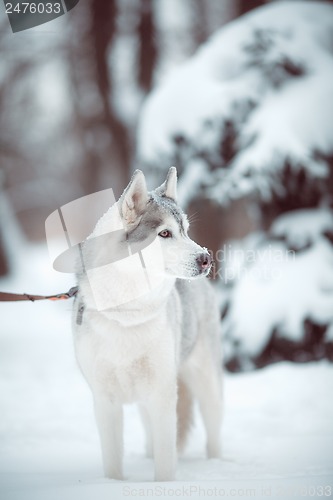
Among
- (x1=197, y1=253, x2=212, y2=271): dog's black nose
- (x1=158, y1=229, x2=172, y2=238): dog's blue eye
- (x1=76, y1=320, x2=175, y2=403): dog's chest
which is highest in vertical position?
(x1=158, y1=229, x2=172, y2=238): dog's blue eye

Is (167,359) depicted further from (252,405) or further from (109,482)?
(252,405)

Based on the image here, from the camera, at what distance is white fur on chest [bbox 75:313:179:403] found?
265 cm

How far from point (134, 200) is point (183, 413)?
5.58 ft

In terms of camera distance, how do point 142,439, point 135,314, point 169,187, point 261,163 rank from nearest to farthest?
point 135,314 → point 169,187 → point 142,439 → point 261,163

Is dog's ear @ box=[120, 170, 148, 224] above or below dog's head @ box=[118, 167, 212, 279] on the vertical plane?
above

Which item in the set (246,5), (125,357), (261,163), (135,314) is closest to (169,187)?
(135,314)

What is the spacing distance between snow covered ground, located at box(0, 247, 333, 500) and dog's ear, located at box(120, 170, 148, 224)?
136cm

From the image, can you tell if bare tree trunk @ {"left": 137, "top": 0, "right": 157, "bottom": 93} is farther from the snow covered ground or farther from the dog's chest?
the dog's chest

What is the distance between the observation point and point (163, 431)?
2.69 meters

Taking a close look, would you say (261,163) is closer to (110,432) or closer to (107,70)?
(110,432)

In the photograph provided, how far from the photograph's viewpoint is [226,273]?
6105 millimetres

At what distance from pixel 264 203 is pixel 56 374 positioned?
3.28 meters

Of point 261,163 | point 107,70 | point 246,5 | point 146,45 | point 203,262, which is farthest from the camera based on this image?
point 107,70

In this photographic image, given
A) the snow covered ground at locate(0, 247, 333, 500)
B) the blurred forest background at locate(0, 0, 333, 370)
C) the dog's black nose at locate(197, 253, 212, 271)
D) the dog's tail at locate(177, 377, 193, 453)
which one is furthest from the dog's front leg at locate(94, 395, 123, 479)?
the blurred forest background at locate(0, 0, 333, 370)
